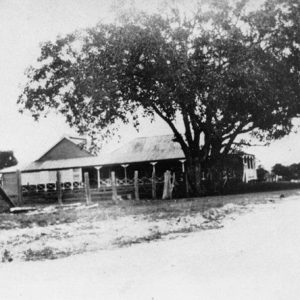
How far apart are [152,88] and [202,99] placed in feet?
8.83

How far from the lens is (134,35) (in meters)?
24.5

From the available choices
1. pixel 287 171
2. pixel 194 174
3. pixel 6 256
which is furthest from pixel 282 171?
pixel 6 256

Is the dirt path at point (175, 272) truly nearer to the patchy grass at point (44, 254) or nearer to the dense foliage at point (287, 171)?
the patchy grass at point (44, 254)

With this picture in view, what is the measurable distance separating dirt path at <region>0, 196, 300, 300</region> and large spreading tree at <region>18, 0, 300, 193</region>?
53.2 ft

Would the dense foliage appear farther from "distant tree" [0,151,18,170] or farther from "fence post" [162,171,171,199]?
"distant tree" [0,151,18,170]

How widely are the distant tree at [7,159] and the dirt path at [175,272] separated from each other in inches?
2477

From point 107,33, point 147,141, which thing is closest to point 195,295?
point 107,33

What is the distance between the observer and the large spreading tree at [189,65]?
24.6 meters

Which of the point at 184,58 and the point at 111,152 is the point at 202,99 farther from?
the point at 111,152

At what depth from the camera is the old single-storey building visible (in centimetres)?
4109

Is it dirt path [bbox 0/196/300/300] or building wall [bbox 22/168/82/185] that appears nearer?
dirt path [bbox 0/196/300/300]

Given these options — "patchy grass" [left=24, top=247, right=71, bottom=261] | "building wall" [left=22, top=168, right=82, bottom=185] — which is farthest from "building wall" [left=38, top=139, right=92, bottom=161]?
"patchy grass" [left=24, top=247, right=71, bottom=261]

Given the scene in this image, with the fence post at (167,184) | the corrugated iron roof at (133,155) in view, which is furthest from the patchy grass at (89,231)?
the corrugated iron roof at (133,155)

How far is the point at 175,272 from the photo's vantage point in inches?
257
